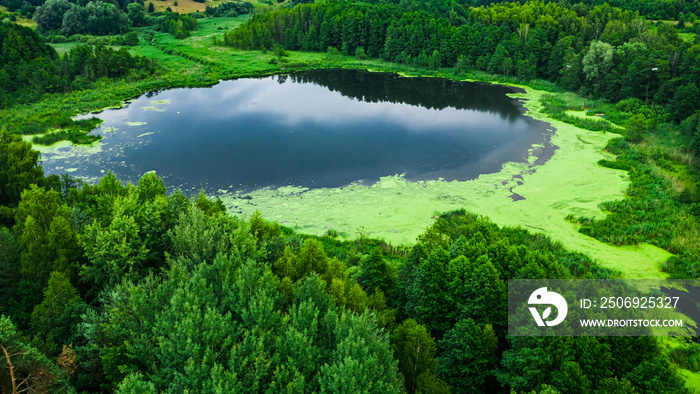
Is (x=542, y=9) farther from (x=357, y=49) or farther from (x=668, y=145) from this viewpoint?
(x=668, y=145)

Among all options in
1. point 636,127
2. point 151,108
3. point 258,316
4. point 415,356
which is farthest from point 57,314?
point 636,127

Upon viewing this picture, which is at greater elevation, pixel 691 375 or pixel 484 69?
pixel 484 69

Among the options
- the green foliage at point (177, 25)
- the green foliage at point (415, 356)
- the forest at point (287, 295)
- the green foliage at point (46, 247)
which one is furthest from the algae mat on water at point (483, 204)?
the green foliage at point (177, 25)

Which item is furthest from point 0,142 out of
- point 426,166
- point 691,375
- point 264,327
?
point 691,375

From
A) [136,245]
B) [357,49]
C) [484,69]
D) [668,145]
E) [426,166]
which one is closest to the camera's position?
[136,245]

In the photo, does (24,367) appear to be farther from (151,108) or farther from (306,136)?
(151,108)
